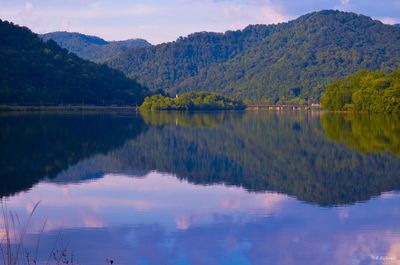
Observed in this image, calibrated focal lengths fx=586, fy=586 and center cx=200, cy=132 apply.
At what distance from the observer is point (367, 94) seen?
86.7 m

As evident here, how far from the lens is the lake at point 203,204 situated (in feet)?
33.1

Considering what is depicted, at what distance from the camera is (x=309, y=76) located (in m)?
193

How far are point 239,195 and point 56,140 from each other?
17.3 m

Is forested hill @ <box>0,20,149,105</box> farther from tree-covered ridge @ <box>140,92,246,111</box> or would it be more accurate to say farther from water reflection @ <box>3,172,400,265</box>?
water reflection @ <box>3,172,400,265</box>

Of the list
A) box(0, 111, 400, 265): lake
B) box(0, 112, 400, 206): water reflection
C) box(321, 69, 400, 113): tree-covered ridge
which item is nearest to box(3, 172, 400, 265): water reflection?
box(0, 111, 400, 265): lake

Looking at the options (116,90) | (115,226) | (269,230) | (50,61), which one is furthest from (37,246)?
(116,90)

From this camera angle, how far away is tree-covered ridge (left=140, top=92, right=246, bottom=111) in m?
126

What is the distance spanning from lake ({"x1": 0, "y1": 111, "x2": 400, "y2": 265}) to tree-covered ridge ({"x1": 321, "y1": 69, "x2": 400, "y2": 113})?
5746 cm

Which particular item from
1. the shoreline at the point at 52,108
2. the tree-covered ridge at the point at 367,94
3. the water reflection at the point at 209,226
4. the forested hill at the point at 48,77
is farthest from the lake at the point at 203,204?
the forested hill at the point at 48,77

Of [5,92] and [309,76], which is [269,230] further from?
[309,76]

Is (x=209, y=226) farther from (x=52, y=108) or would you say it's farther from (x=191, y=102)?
(x=191, y=102)

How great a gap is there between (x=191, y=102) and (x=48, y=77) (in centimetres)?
3601

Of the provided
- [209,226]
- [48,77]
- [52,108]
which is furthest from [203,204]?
[48,77]

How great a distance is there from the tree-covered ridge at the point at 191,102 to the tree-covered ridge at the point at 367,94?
37837 mm
